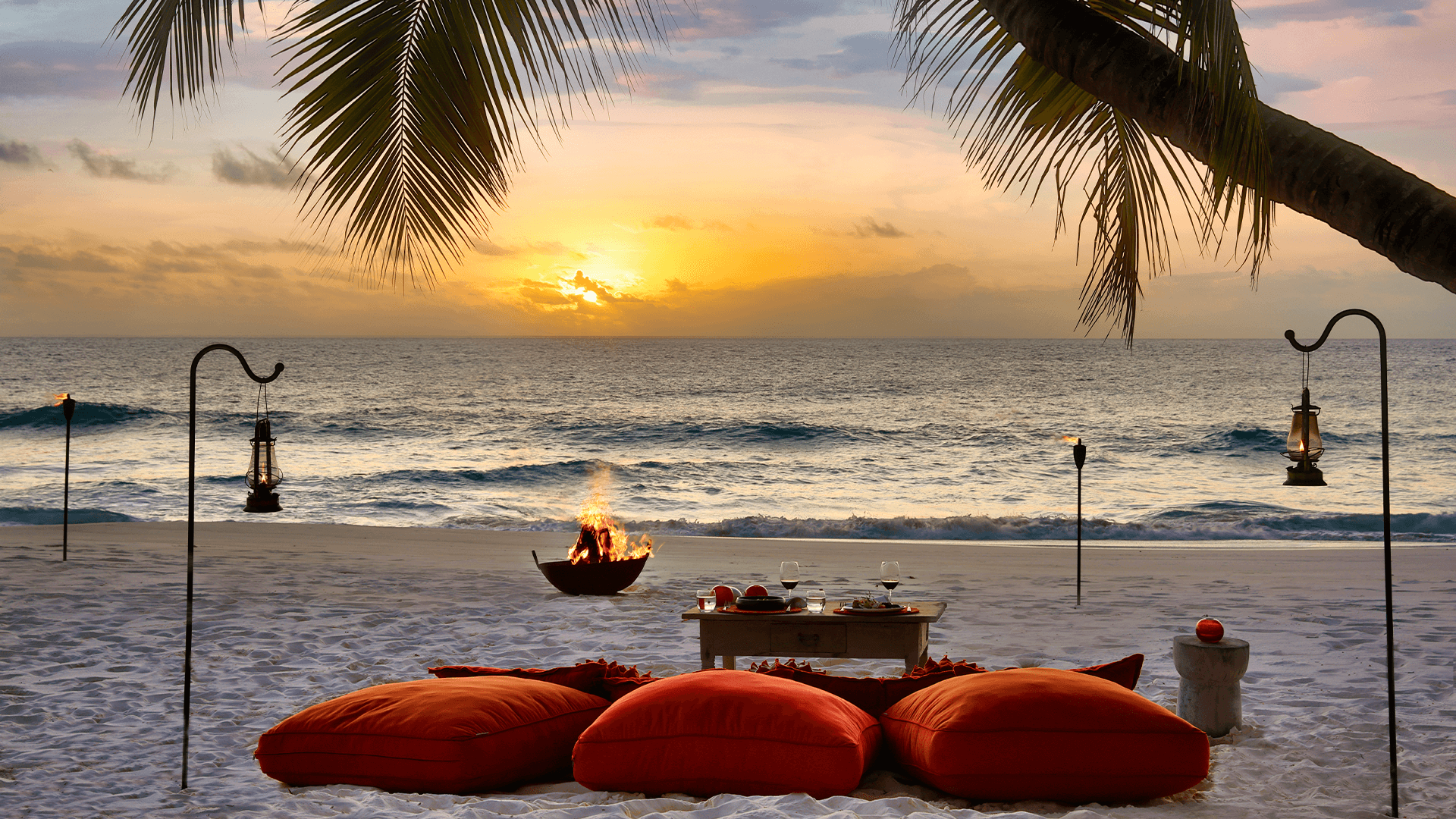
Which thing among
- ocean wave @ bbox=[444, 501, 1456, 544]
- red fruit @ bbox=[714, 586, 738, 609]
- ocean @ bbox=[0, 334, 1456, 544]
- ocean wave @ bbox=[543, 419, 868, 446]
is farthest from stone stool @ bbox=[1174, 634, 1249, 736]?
ocean wave @ bbox=[543, 419, 868, 446]

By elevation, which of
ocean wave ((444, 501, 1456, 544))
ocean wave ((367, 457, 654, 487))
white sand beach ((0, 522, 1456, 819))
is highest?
ocean wave ((367, 457, 654, 487))

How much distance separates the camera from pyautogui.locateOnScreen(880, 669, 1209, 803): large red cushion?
12.1 ft

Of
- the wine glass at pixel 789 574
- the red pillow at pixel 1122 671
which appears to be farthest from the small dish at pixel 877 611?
the red pillow at pixel 1122 671

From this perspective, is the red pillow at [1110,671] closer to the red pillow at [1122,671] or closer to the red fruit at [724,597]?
the red pillow at [1122,671]

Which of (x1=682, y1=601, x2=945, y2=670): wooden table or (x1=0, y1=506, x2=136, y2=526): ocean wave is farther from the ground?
(x1=682, y1=601, x2=945, y2=670): wooden table

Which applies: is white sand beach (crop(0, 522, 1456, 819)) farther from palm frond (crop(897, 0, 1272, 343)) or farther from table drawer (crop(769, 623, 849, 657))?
palm frond (crop(897, 0, 1272, 343))

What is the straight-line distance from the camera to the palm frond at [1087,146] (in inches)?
101

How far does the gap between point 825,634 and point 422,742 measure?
2238mm

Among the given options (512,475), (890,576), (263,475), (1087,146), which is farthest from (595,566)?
(512,475)

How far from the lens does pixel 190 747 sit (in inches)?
175

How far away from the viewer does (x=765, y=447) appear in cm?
2953

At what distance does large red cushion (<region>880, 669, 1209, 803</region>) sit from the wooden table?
4.89 ft

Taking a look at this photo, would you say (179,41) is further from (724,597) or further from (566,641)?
(566,641)

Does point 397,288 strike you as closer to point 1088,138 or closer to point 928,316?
point 1088,138
